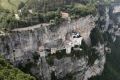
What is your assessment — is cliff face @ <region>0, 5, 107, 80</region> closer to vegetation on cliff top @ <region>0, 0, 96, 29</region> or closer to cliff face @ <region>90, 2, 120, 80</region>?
vegetation on cliff top @ <region>0, 0, 96, 29</region>

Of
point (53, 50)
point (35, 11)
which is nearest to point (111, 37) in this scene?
point (35, 11)

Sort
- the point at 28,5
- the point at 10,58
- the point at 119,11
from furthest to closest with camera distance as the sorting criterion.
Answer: the point at 119,11 < the point at 28,5 < the point at 10,58

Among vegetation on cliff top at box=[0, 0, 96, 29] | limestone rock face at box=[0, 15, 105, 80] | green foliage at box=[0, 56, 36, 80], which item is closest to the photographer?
green foliage at box=[0, 56, 36, 80]

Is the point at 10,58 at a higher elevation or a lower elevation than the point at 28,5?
lower

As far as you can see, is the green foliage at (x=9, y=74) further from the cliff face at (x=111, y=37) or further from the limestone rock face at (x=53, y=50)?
the cliff face at (x=111, y=37)

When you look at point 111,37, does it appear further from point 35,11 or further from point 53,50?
point 53,50

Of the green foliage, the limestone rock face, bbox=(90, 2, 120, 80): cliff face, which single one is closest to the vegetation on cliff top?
the limestone rock face

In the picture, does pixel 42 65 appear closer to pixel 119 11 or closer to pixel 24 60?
pixel 24 60

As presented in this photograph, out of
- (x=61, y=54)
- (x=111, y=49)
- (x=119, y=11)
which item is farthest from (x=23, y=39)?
(x=119, y=11)

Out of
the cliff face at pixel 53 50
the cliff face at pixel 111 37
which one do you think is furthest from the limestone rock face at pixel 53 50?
the cliff face at pixel 111 37
